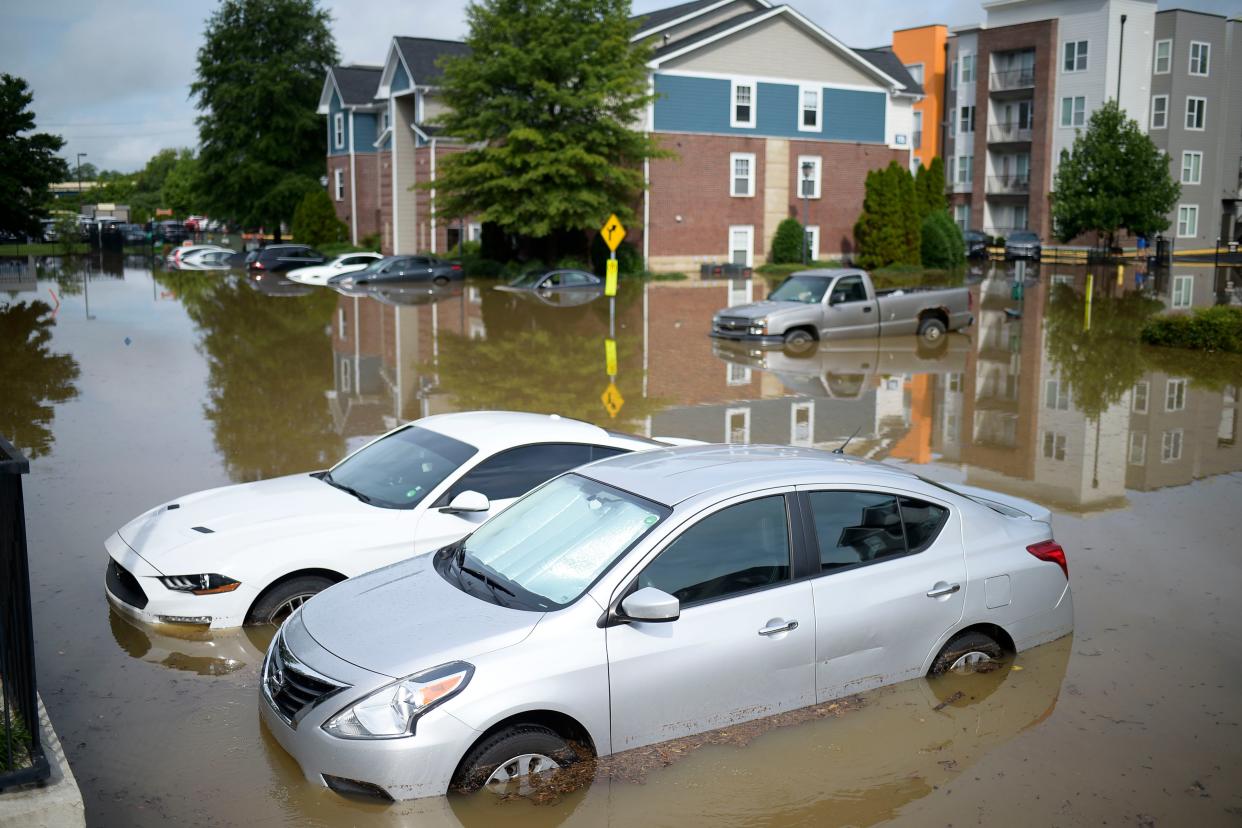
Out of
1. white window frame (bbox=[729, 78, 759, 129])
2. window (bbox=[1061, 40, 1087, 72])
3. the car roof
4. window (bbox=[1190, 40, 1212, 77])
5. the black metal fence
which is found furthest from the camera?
window (bbox=[1190, 40, 1212, 77])

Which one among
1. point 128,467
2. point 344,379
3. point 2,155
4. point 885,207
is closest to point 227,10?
point 2,155

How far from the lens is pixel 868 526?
6582mm

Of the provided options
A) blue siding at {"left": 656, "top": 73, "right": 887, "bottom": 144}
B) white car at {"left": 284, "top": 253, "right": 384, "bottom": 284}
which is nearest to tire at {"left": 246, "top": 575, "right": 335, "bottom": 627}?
white car at {"left": 284, "top": 253, "right": 384, "bottom": 284}

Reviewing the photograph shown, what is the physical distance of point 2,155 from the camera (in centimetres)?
6159

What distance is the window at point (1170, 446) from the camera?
14.1m

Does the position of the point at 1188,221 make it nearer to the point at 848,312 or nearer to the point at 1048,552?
the point at 848,312

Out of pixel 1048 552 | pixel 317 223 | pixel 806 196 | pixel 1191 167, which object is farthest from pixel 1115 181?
pixel 1048 552

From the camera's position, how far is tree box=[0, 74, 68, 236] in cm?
6175

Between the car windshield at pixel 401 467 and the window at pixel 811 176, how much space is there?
153 ft

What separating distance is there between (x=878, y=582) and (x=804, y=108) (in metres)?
49.9

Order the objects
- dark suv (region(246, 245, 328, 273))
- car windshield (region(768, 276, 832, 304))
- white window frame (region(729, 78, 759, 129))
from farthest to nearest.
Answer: white window frame (region(729, 78, 759, 129)) < dark suv (region(246, 245, 328, 273)) < car windshield (region(768, 276, 832, 304))

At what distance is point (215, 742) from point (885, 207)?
48.7m

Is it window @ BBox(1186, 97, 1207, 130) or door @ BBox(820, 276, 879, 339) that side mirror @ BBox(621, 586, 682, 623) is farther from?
window @ BBox(1186, 97, 1207, 130)

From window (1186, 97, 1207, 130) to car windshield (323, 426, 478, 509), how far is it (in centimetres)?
7037
